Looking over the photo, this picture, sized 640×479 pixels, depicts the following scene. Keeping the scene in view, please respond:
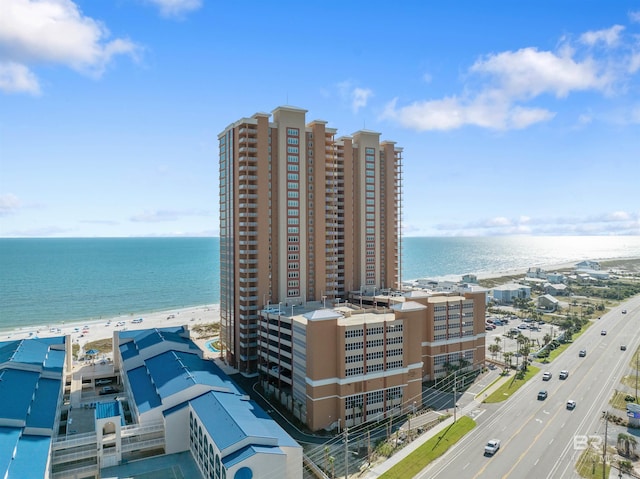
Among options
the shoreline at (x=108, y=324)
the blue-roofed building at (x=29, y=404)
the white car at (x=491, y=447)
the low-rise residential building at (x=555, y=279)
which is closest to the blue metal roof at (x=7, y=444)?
the blue-roofed building at (x=29, y=404)

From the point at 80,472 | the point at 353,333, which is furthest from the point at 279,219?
the point at 80,472

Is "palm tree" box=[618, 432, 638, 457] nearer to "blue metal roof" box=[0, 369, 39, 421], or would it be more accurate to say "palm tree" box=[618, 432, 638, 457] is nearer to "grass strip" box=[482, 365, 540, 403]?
"grass strip" box=[482, 365, 540, 403]

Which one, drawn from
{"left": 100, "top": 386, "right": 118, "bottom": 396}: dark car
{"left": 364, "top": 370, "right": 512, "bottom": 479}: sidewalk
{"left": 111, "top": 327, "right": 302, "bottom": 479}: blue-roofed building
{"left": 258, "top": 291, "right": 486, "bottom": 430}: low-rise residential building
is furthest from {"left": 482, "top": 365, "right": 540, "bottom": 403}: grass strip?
{"left": 100, "top": 386, "right": 118, "bottom": 396}: dark car

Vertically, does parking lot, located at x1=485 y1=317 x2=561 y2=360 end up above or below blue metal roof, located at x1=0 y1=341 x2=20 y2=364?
below

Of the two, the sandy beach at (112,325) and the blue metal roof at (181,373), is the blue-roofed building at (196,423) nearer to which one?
the blue metal roof at (181,373)

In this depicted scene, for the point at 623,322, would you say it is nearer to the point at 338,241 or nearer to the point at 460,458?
the point at 338,241

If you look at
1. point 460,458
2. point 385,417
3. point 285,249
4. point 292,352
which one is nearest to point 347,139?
point 285,249
